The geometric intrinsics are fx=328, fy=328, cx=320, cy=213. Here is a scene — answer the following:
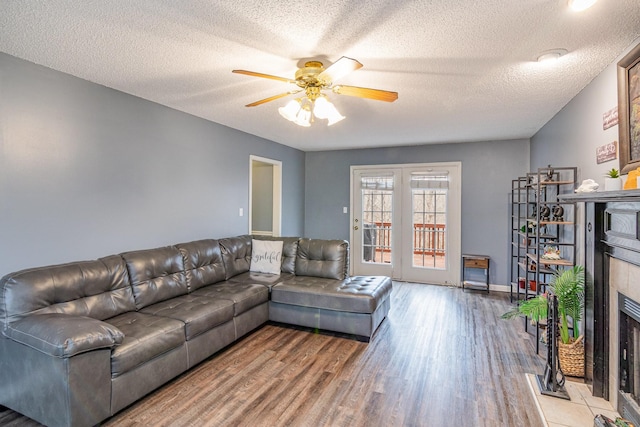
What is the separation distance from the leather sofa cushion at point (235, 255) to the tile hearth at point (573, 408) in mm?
3125

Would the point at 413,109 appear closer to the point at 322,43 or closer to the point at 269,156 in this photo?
the point at 322,43

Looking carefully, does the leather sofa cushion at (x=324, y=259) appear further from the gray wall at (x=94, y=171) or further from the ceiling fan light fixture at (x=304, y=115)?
the ceiling fan light fixture at (x=304, y=115)

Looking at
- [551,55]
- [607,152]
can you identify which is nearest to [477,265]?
[607,152]

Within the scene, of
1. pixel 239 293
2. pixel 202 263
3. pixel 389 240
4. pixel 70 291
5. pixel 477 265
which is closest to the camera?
pixel 70 291

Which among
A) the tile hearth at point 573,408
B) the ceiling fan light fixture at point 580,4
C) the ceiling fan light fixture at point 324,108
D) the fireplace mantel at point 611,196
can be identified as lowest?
the tile hearth at point 573,408

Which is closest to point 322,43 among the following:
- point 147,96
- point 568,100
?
point 147,96

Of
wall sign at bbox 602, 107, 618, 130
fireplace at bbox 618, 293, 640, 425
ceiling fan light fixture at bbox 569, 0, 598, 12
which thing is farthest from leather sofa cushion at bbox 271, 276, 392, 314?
ceiling fan light fixture at bbox 569, 0, 598, 12

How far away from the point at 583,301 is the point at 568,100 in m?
1.95

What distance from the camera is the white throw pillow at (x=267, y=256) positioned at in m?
4.16

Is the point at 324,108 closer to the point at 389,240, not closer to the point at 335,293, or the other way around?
the point at 335,293

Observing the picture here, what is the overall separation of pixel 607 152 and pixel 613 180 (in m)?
0.30

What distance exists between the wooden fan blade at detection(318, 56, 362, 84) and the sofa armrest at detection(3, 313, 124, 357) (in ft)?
6.97

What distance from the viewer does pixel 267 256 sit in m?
4.21

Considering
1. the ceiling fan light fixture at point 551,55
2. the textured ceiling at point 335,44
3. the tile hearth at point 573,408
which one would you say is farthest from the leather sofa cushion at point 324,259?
the ceiling fan light fixture at point 551,55
